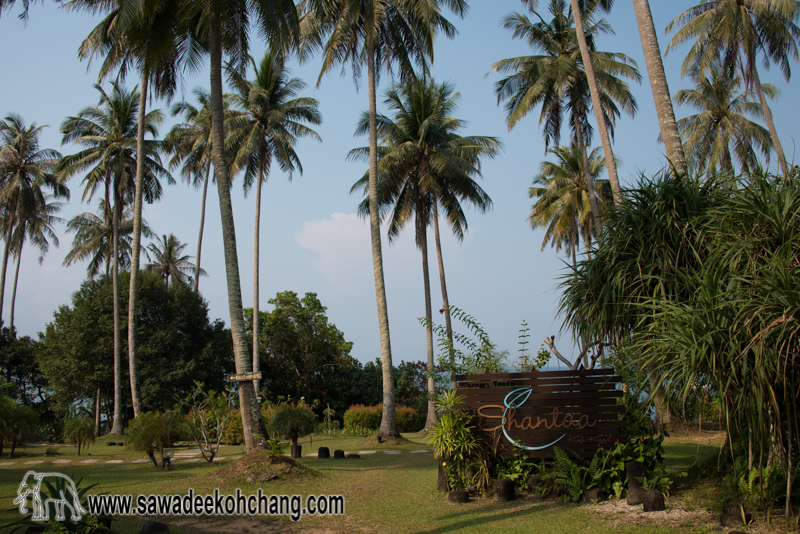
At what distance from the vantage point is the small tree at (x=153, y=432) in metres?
10.3

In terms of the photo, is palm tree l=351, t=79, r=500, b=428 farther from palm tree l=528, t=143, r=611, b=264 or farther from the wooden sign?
the wooden sign

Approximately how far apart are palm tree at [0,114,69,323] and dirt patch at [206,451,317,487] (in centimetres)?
2651

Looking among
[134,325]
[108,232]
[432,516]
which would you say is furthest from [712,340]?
[108,232]

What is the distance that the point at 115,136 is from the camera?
23781mm

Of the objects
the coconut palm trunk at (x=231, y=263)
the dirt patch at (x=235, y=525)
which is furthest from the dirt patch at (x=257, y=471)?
the dirt patch at (x=235, y=525)

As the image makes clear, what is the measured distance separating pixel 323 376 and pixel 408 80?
18.7 m

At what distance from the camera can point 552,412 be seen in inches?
285

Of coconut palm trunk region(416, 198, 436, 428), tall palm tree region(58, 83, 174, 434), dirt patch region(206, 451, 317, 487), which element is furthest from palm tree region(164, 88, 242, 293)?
dirt patch region(206, 451, 317, 487)

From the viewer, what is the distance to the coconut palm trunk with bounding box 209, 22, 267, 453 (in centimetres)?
950

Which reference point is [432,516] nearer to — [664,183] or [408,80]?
[664,183]

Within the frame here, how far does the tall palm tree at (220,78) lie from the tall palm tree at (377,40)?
475 centimetres

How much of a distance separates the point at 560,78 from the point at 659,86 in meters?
11.7

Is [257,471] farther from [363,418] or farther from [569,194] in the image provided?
[569,194]

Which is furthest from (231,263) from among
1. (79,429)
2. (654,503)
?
(654,503)
